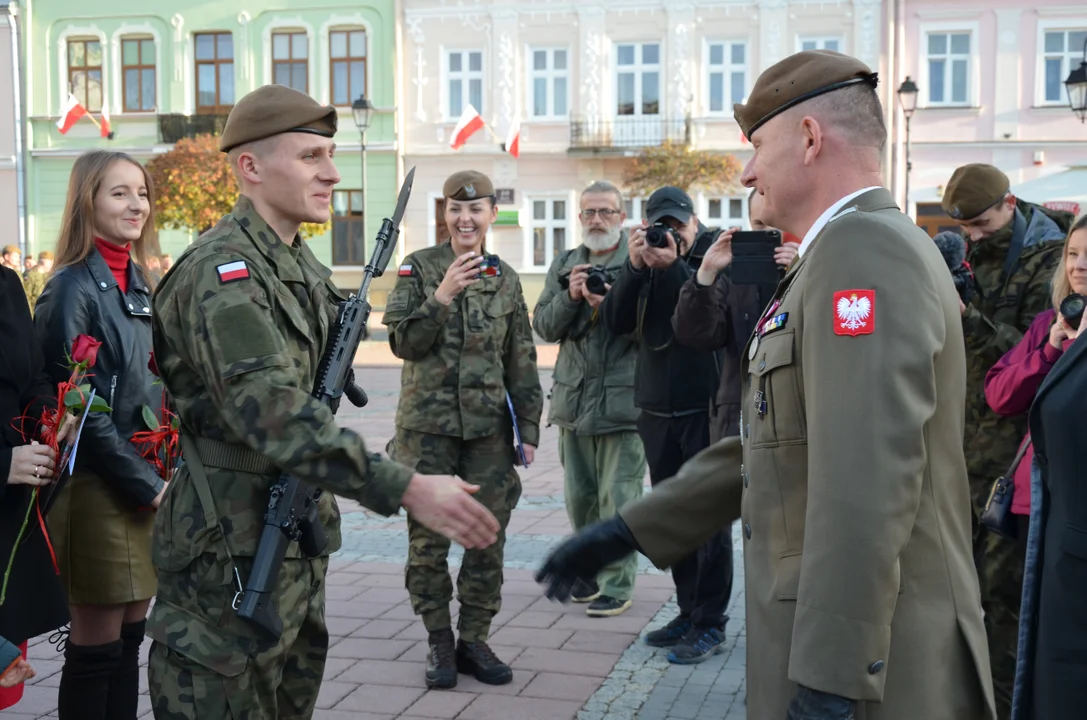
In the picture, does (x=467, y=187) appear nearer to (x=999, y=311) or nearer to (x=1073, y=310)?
(x=999, y=311)

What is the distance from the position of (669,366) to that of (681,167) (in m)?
21.0

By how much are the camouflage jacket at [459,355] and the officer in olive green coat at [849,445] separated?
263 centimetres

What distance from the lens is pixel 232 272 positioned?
106 inches

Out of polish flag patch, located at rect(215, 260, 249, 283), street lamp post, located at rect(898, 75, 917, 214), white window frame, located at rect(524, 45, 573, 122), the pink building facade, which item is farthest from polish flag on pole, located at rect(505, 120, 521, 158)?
polish flag patch, located at rect(215, 260, 249, 283)

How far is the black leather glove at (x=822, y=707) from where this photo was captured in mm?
1989

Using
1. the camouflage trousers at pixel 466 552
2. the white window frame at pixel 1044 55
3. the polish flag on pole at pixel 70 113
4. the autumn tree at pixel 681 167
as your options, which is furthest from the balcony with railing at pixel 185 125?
the camouflage trousers at pixel 466 552

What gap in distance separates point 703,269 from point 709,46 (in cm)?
2403

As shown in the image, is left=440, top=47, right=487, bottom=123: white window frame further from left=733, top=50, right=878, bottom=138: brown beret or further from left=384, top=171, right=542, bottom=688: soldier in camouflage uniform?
left=733, top=50, right=878, bottom=138: brown beret

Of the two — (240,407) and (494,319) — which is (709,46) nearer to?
(494,319)

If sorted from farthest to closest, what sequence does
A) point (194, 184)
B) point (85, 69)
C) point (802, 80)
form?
1. point (85, 69)
2. point (194, 184)
3. point (802, 80)

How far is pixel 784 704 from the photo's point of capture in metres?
2.22

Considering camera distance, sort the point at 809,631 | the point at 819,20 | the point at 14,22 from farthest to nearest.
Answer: the point at 14,22
the point at 819,20
the point at 809,631

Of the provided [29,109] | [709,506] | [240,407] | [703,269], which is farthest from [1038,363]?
[29,109]

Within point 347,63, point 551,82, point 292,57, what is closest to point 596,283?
point 551,82
